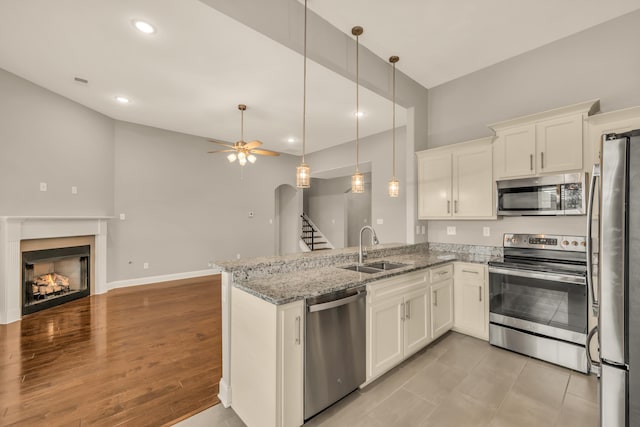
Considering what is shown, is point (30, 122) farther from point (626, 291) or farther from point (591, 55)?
point (591, 55)

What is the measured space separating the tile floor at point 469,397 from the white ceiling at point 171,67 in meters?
3.31

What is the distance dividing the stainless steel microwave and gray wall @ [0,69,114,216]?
6282 millimetres

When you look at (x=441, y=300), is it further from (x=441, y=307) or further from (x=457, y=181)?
(x=457, y=181)

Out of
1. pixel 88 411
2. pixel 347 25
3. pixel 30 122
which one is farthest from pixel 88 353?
pixel 347 25

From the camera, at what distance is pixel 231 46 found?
9.30ft

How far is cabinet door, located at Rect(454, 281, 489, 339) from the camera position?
3.00 metres

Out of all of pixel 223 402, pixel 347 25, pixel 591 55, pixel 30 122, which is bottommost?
pixel 223 402

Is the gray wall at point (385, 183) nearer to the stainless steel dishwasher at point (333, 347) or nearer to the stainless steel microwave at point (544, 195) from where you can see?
the stainless steel microwave at point (544, 195)

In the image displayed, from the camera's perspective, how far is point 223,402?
206 cm

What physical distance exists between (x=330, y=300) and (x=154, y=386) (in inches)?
67.4

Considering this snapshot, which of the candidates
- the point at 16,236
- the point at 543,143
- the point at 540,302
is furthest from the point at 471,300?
the point at 16,236

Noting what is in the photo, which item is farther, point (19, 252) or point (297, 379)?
point (19, 252)

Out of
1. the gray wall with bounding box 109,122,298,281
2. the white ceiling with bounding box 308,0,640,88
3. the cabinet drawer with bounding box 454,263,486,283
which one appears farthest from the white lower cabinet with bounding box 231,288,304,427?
the gray wall with bounding box 109,122,298,281

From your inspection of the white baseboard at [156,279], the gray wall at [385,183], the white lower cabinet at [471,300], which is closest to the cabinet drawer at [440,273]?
the white lower cabinet at [471,300]
